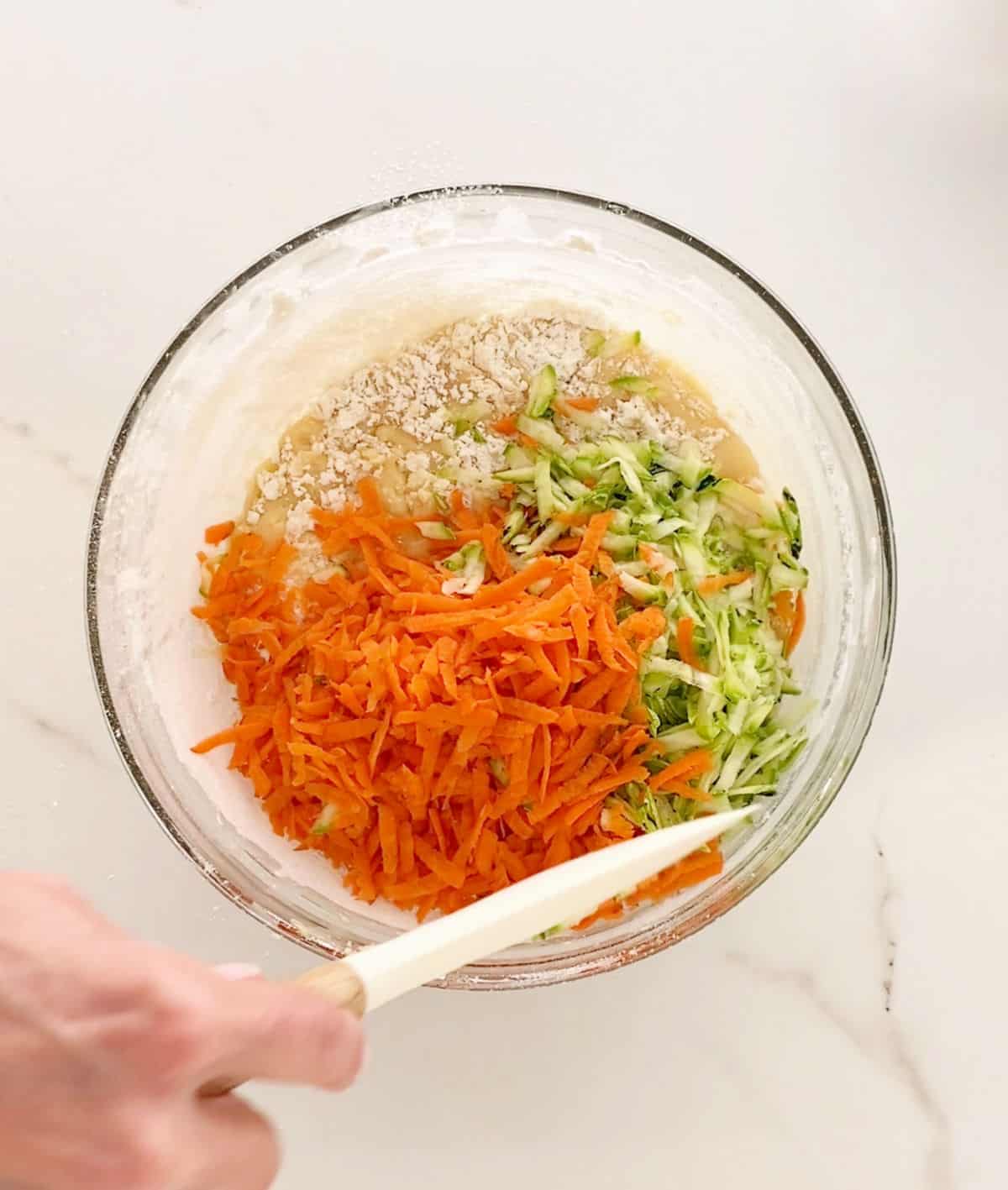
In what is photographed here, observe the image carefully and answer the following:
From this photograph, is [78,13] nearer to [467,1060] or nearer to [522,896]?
[522,896]

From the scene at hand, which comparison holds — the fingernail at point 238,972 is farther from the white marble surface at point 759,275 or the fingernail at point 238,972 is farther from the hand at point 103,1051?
the white marble surface at point 759,275

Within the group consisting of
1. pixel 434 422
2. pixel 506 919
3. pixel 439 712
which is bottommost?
pixel 506 919

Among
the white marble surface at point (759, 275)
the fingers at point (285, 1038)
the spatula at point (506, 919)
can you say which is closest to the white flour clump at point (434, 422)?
the white marble surface at point (759, 275)

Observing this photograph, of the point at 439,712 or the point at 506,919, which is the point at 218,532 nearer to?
the point at 439,712

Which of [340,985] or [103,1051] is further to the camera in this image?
[340,985]

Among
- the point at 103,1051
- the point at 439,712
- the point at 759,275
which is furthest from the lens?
the point at 759,275

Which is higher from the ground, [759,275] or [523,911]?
[759,275]

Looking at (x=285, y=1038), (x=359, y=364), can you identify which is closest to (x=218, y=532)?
(x=359, y=364)
